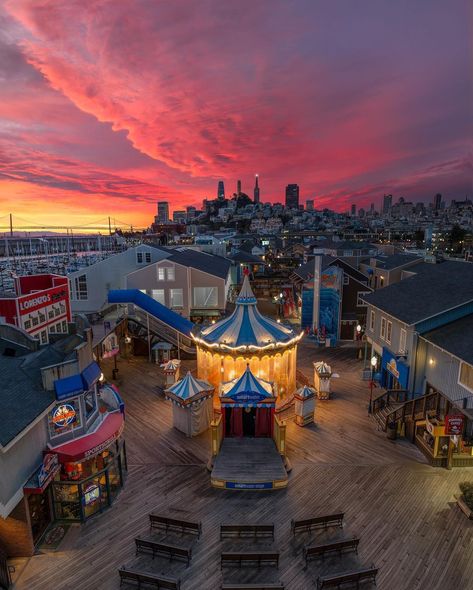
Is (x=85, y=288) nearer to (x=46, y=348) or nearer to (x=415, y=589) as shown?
(x=46, y=348)

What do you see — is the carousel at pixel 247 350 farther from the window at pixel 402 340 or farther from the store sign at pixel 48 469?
the store sign at pixel 48 469

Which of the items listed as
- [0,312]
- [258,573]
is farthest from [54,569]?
[0,312]

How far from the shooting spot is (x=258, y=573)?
34.1ft

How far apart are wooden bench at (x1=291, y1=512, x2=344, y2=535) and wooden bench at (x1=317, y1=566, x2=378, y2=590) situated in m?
1.79

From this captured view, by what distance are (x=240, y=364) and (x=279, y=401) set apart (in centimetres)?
335

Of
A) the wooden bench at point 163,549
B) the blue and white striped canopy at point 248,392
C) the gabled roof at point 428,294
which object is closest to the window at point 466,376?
the gabled roof at point 428,294

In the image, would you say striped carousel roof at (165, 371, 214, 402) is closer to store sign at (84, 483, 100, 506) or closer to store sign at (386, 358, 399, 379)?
store sign at (84, 483, 100, 506)

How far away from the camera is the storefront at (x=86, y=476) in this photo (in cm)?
1214

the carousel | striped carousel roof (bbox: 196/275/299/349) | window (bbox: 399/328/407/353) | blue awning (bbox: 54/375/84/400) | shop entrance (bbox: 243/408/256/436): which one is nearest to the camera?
blue awning (bbox: 54/375/84/400)

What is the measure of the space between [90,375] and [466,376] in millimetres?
15527

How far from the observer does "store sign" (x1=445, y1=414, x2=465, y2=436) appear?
13.8 m

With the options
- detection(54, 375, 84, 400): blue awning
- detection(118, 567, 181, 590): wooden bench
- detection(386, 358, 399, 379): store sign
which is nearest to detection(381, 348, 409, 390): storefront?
detection(386, 358, 399, 379): store sign

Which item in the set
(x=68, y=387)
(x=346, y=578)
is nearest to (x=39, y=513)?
(x=68, y=387)

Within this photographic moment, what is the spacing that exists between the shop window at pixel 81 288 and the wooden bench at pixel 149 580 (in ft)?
96.9
